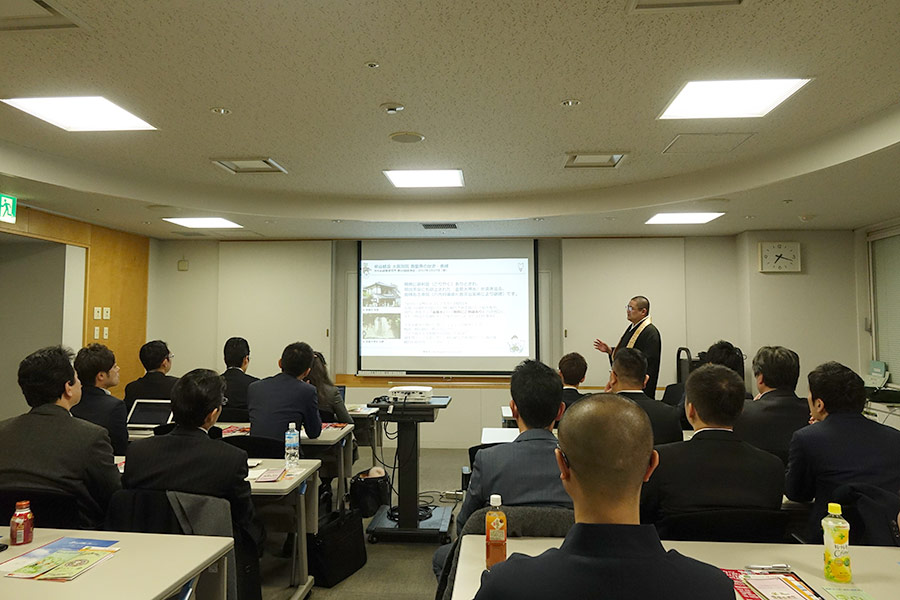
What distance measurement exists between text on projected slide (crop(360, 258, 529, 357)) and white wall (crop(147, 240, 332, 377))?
0.66 meters

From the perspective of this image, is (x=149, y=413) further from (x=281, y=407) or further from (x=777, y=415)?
(x=777, y=415)

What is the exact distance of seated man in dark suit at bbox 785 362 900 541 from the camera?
85.8 inches

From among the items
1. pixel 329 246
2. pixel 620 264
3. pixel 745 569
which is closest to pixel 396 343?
pixel 329 246

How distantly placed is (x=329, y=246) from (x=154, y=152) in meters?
3.08

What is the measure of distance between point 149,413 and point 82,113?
2.03 meters

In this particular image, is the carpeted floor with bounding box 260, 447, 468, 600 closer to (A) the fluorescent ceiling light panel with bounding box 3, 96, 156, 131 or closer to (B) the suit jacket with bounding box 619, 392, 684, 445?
(B) the suit jacket with bounding box 619, 392, 684, 445

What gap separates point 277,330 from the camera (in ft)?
24.3

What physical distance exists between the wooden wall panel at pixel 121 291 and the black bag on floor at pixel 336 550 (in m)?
4.52

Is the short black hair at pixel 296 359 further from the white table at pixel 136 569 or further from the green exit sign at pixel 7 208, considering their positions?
the green exit sign at pixel 7 208

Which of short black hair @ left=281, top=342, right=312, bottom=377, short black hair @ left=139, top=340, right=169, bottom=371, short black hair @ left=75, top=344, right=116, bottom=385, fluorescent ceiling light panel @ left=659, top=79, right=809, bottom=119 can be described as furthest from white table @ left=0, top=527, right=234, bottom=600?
fluorescent ceiling light panel @ left=659, top=79, right=809, bottom=119

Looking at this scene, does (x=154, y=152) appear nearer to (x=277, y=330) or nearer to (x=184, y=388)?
(x=184, y=388)

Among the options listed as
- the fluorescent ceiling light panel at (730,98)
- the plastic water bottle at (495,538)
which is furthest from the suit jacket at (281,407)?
the fluorescent ceiling light panel at (730,98)

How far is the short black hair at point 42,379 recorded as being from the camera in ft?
→ 7.22

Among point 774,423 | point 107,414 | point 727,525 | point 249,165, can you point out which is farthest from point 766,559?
point 249,165
